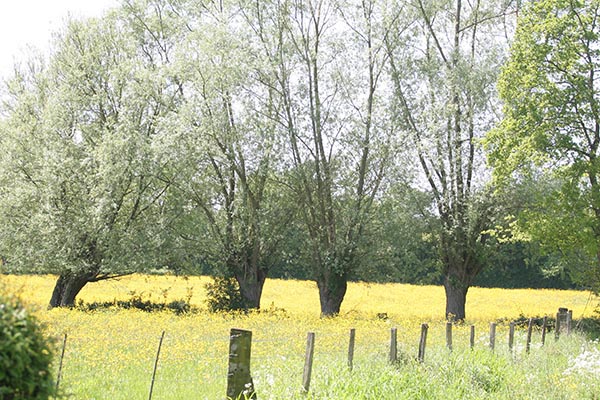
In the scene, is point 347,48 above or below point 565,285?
above

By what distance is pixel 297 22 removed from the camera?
95.7 feet

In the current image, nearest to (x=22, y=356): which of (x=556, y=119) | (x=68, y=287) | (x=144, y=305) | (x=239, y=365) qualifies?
(x=239, y=365)

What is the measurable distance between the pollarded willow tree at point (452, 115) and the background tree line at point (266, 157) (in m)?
0.07

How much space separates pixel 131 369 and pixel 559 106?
1732 centimetres

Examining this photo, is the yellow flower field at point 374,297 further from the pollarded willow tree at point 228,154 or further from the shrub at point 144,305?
the pollarded willow tree at point 228,154

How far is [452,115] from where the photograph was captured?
92.5 ft

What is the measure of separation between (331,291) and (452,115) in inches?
345

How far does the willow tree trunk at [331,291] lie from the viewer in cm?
2862

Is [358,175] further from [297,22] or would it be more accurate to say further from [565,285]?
[565,285]

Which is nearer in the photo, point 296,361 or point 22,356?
point 22,356

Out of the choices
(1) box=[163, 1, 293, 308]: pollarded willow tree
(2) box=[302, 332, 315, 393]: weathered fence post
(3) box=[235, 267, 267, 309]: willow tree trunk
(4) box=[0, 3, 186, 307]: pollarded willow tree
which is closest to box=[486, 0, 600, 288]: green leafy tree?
(1) box=[163, 1, 293, 308]: pollarded willow tree

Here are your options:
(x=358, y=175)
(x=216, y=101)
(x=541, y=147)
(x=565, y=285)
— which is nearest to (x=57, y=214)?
(x=216, y=101)

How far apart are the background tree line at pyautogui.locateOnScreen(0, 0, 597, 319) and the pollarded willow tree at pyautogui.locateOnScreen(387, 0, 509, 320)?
7 centimetres

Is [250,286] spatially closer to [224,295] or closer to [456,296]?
[224,295]
